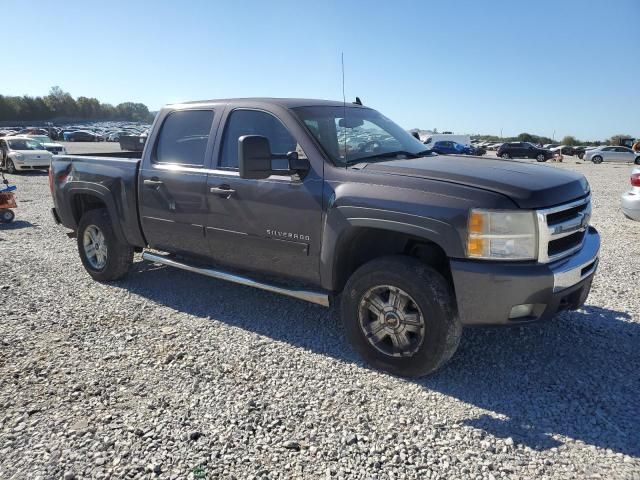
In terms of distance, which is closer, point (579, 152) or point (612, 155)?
point (612, 155)

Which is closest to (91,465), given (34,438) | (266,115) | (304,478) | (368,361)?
(34,438)

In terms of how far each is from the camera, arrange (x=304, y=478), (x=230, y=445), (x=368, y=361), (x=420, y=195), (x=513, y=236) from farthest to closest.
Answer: (x=368, y=361) < (x=420, y=195) < (x=513, y=236) < (x=230, y=445) < (x=304, y=478)

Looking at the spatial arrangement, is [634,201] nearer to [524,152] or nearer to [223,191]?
[223,191]

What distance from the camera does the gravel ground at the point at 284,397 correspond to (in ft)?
8.25

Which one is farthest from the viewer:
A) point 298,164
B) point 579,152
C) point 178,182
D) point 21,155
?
point 579,152

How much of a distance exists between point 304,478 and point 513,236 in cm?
178

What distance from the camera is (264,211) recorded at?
3.81 meters

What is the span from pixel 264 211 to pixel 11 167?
745 inches

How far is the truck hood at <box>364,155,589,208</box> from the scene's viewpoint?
2926mm

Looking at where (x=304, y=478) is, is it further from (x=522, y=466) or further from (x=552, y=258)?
(x=552, y=258)

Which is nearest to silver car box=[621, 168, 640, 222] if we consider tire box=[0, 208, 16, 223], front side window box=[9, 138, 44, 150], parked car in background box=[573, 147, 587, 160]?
tire box=[0, 208, 16, 223]

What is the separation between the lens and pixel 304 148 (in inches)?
145

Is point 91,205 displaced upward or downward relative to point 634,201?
upward

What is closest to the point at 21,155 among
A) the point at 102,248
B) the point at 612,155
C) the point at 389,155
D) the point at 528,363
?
the point at 102,248
